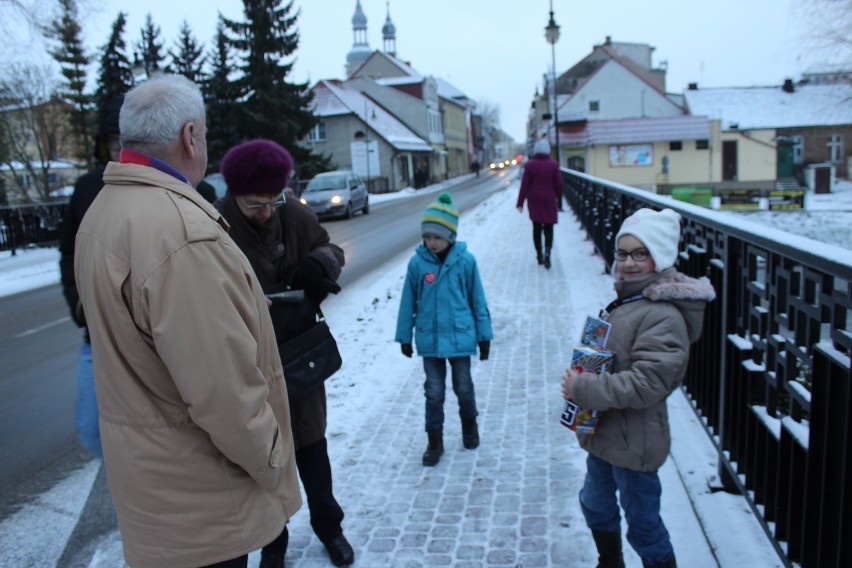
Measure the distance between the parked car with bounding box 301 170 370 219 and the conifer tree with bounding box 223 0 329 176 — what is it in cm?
1213

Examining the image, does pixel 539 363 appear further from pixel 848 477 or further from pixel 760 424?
pixel 848 477

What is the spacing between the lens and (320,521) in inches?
134

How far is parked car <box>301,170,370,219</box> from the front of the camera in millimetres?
25172

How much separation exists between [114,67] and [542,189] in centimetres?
2894

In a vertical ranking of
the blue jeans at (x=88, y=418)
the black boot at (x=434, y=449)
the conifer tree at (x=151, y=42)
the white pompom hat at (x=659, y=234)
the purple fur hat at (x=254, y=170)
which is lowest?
the black boot at (x=434, y=449)

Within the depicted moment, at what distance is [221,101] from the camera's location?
3862 cm

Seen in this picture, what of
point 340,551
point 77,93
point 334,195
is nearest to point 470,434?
point 340,551

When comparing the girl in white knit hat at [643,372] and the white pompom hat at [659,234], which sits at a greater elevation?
the white pompom hat at [659,234]

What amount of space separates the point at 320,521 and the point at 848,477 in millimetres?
2213

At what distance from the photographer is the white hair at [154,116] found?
1995mm

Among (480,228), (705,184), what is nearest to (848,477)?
(480,228)

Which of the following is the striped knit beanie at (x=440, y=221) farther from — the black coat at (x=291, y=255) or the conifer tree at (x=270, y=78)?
the conifer tree at (x=270, y=78)

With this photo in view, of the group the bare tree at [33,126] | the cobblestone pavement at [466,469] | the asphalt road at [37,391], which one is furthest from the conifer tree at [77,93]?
the cobblestone pavement at [466,469]

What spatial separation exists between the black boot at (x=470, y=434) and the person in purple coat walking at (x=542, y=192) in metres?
6.97
